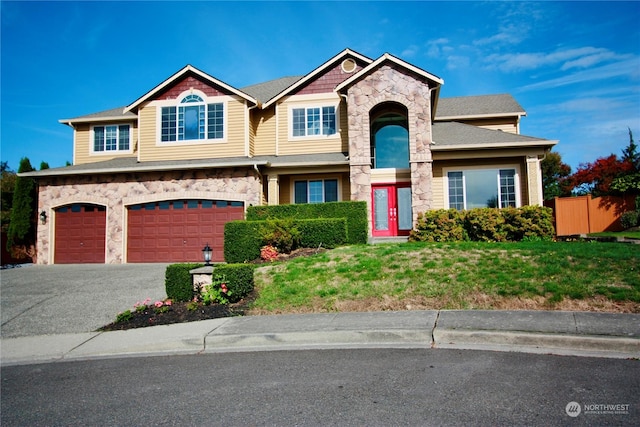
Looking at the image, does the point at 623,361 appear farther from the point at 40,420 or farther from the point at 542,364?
the point at 40,420

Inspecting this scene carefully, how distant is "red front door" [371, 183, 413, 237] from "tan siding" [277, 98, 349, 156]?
3047mm

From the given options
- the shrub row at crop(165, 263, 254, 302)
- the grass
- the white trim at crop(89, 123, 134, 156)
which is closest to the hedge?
the grass

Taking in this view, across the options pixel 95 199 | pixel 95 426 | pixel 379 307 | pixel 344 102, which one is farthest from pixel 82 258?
pixel 95 426

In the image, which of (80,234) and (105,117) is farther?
(105,117)

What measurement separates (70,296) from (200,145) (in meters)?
9.60

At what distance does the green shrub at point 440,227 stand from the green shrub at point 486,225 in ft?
1.34

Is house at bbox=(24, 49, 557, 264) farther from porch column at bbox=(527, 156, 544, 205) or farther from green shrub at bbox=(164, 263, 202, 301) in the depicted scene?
green shrub at bbox=(164, 263, 202, 301)

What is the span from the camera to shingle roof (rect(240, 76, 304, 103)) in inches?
849

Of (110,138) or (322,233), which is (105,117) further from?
(322,233)

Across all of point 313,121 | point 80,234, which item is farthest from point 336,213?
point 80,234

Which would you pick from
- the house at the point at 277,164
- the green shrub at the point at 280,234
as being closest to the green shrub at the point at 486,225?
the house at the point at 277,164

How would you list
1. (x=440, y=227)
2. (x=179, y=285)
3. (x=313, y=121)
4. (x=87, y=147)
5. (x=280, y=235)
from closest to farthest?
(x=179, y=285)
(x=280, y=235)
(x=440, y=227)
(x=313, y=121)
(x=87, y=147)

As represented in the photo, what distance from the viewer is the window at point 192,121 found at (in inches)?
772

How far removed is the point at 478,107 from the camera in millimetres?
22453
